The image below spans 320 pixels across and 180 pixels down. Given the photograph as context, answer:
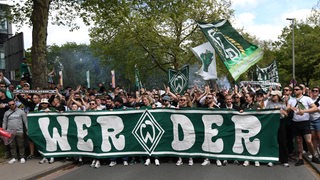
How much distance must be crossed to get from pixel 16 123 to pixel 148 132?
11.2 ft

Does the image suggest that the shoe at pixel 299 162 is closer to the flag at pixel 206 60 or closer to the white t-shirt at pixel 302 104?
the white t-shirt at pixel 302 104

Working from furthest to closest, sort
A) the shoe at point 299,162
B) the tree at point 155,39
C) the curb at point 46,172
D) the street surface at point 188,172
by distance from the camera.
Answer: the tree at point 155,39, the shoe at point 299,162, the curb at point 46,172, the street surface at point 188,172

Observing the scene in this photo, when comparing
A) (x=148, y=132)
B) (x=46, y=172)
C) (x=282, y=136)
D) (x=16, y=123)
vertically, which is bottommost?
(x=46, y=172)

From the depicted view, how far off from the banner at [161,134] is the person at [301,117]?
1.55ft

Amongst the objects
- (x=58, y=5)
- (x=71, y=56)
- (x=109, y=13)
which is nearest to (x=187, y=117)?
(x=109, y=13)

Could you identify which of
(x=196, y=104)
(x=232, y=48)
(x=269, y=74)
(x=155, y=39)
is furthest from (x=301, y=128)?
(x=155, y=39)

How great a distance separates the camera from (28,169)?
8258 mm

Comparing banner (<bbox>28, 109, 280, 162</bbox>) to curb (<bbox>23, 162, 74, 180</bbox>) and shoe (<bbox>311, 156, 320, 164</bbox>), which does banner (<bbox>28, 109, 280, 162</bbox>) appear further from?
shoe (<bbox>311, 156, 320, 164</bbox>)

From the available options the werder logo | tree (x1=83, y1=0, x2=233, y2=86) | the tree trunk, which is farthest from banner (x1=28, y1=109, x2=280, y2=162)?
tree (x1=83, y1=0, x2=233, y2=86)

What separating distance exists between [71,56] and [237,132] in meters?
85.7

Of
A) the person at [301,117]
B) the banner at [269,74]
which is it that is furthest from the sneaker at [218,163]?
the banner at [269,74]

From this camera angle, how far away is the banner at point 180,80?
12633 millimetres

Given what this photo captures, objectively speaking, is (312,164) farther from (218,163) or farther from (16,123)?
(16,123)

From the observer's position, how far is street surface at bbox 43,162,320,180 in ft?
23.6
